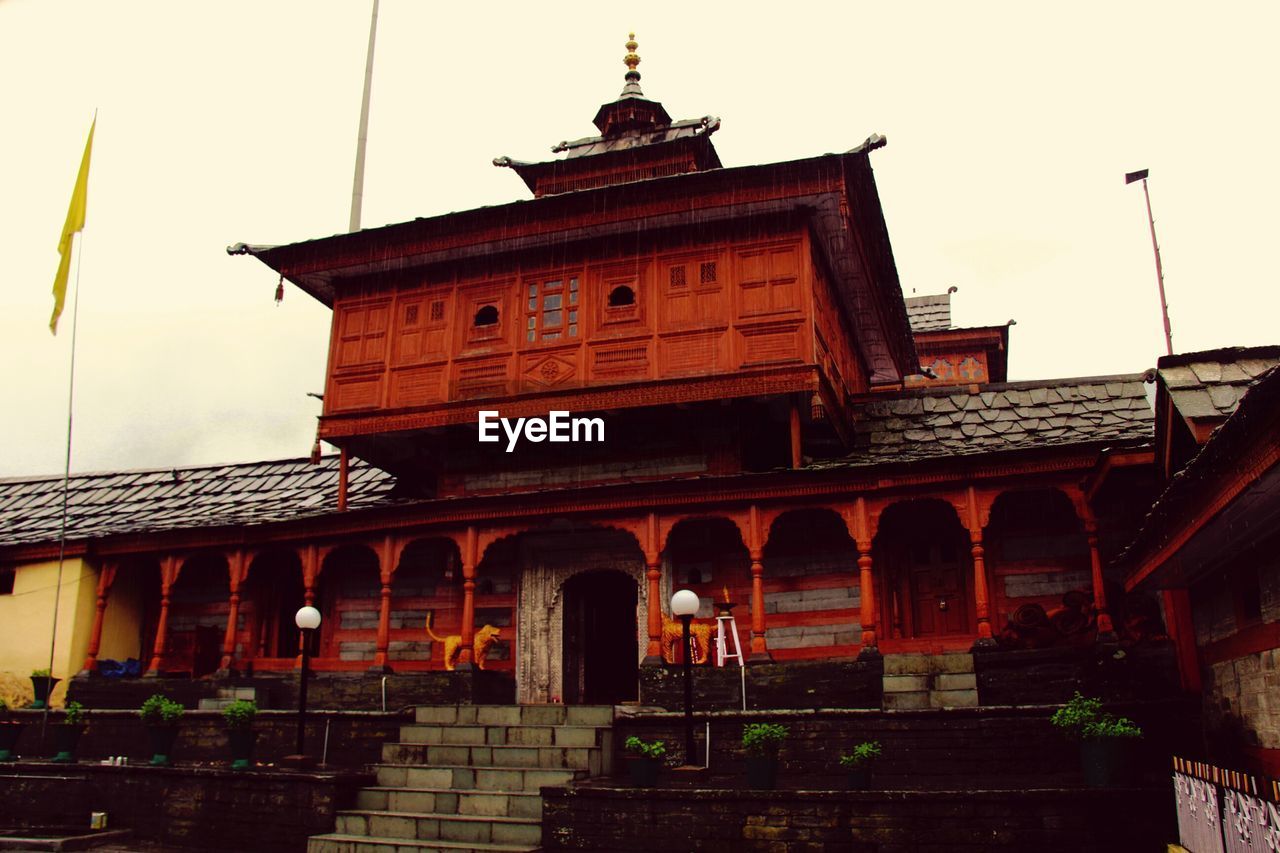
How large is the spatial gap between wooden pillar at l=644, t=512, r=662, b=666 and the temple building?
0.04 metres

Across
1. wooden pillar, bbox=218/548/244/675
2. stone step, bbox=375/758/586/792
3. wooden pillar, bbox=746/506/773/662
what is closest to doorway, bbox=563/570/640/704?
wooden pillar, bbox=746/506/773/662

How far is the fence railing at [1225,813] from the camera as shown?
19.7 ft

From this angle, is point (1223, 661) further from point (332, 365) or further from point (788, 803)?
point (332, 365)

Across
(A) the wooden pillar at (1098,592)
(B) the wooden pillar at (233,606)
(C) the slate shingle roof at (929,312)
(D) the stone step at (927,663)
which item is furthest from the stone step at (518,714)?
(C) the slate shingle roof at (929,312)

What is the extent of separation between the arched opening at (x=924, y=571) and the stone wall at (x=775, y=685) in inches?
125

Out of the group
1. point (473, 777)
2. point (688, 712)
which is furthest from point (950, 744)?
point (473, 777)

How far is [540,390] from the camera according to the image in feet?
60.8

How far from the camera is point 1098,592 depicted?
14.5 metres

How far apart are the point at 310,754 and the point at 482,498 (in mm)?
4786

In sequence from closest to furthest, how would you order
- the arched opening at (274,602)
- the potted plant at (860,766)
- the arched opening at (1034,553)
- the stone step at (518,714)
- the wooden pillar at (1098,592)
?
the potted plant at (860,766) → the wooden pillar at (1098,592) → the stone step at (518,714) → the arched opening at (1034,553) → the arched opening at (274,602)

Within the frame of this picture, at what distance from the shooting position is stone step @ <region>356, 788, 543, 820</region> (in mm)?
12406

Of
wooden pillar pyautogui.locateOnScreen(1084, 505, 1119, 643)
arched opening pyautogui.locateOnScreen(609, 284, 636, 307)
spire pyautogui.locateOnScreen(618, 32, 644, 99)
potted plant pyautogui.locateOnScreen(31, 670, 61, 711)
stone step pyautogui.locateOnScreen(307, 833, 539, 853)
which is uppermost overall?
spire pyautogui.locateOnScreen(618, 32, 644, 99)

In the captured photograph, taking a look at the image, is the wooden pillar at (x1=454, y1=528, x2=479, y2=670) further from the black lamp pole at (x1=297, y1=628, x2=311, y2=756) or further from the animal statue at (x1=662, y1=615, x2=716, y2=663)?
the animal statue at (x1=662, y1=615, x2=716, y2=663)

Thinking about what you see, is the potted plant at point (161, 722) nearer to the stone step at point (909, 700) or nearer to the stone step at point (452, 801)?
the stone step at point (452, 801)
